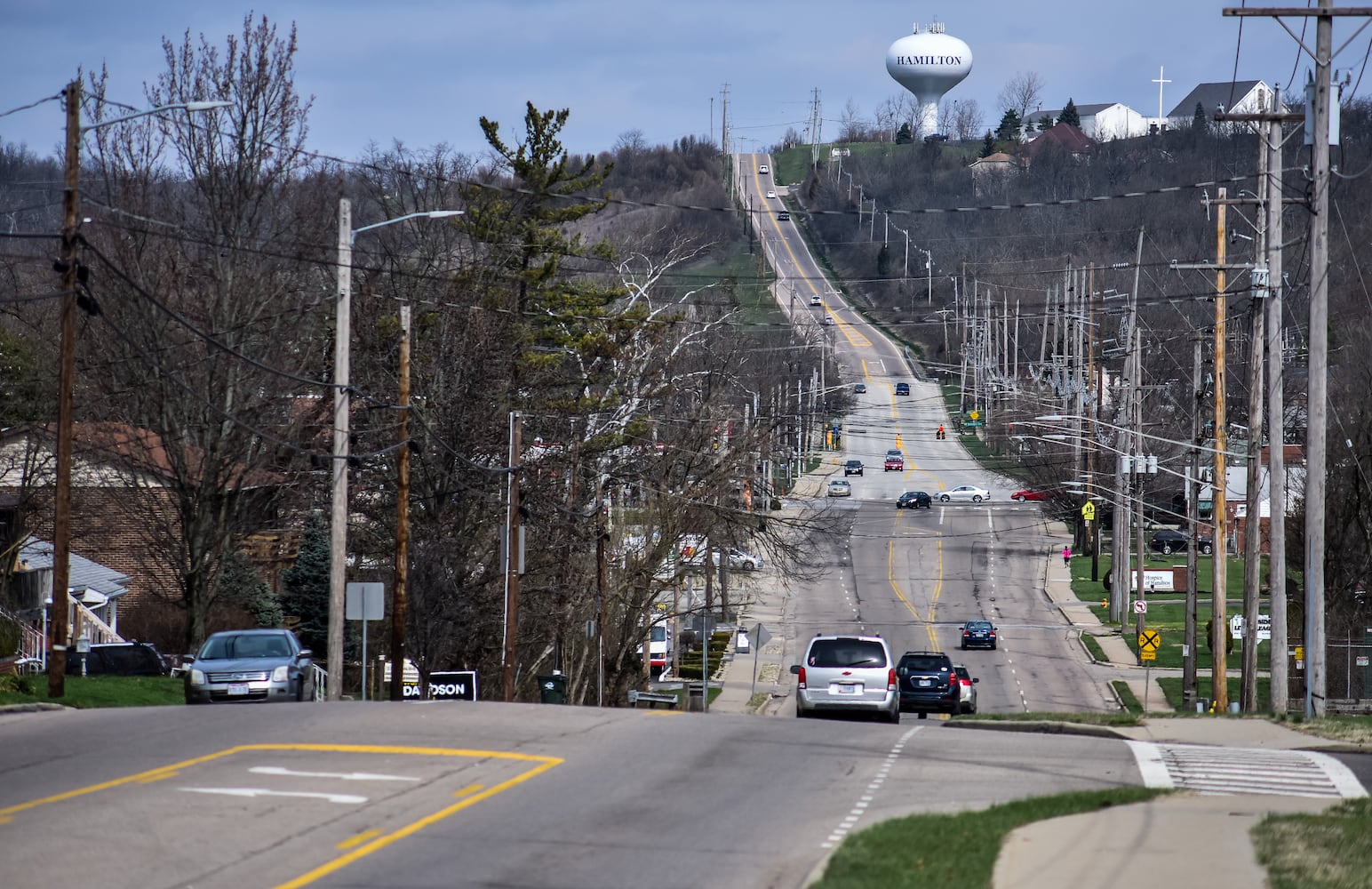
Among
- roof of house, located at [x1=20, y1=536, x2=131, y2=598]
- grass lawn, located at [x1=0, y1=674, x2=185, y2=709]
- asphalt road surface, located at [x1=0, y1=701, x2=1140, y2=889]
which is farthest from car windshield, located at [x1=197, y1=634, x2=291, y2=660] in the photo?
roof of house, located at [x1=20, y1=536, x2=131, y2=598]

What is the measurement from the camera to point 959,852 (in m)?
11.4

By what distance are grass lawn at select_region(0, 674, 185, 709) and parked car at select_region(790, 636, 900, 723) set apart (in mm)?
11947

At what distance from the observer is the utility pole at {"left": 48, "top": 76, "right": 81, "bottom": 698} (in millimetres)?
23688

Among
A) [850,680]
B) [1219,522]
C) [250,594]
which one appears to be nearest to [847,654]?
[850,680]

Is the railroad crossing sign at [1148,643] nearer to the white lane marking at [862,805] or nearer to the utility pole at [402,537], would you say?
the utility pole at [402,537]

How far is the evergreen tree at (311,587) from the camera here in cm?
5003

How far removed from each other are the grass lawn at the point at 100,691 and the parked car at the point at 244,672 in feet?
6.07

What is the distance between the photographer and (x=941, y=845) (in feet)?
38.4

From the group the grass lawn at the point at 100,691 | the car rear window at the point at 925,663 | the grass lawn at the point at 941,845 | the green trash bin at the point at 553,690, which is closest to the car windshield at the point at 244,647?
the grass lawn at the point at 100,691

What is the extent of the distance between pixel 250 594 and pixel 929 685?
22.1 m

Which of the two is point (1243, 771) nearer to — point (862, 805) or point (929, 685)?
point (862, 805)

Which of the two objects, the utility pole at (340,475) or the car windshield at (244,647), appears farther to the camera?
the utility pole at (340,475)

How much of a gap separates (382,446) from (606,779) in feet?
97.5

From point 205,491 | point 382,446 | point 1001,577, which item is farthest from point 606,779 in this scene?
point 1001,577
